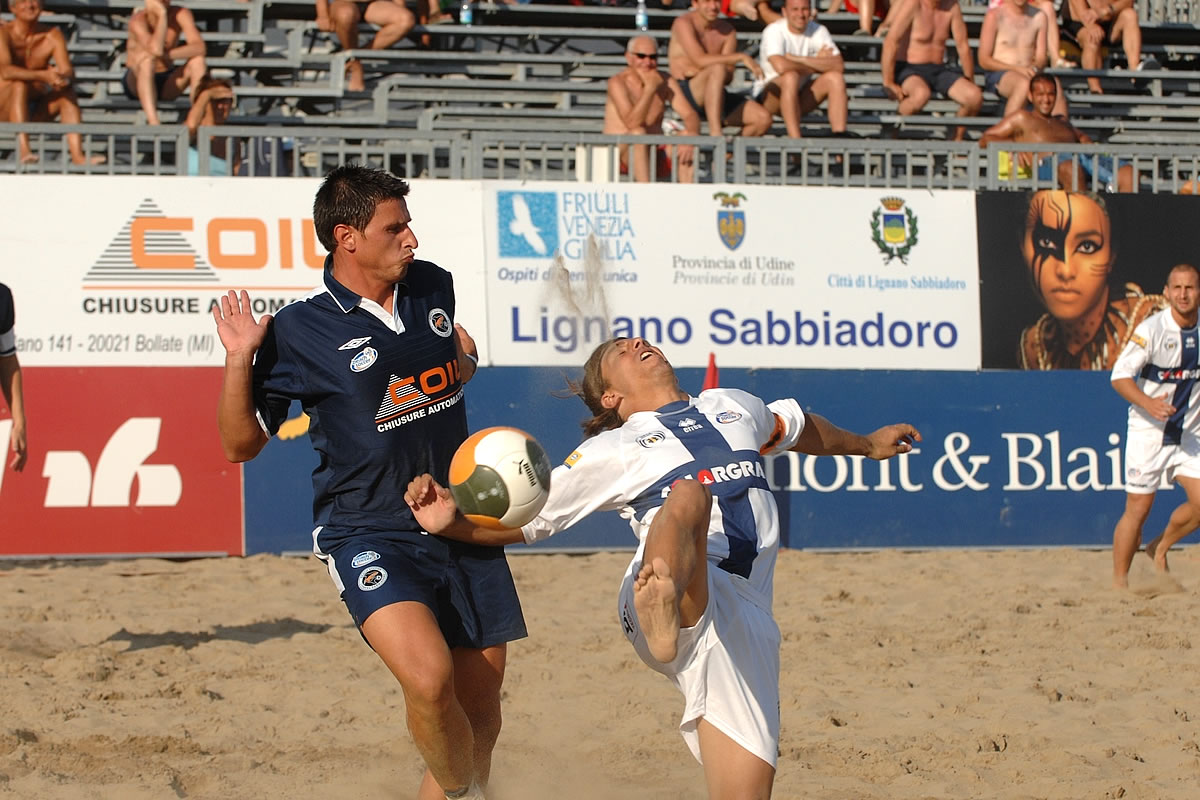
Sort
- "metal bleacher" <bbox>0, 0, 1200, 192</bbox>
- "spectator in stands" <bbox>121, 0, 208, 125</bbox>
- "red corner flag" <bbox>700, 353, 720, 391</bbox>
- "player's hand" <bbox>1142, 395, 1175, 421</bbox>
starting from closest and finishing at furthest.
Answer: "player's hand" <bbox>1142, 395, 1175, 421</bbox>
"red corner flag" <bbox>700, 353, 720, 391</bbox>
"metal bleacher" <bbox>0, 0, 1200, 192</bbox>
"spectator in stands" <bbox>121, 0, 208, 125</bbox>

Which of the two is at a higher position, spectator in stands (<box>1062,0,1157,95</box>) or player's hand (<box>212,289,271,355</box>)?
spectator in stands (<box>1062,0,1157,95</box>)

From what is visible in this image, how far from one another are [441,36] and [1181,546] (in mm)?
8586

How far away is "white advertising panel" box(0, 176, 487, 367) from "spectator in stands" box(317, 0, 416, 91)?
→ 12.9ft

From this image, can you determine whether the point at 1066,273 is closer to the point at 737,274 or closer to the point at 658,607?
the point at 737,274

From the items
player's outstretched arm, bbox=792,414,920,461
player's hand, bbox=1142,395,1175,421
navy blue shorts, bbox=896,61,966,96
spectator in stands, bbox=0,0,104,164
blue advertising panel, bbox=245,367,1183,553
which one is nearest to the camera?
player's outstretched arm, bbox=792,414,920,461

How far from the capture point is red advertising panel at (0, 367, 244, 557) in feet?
30.9

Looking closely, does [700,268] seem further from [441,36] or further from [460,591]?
[460,591]

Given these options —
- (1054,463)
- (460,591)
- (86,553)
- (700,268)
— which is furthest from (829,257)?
(460,591)

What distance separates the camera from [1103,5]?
14625mm

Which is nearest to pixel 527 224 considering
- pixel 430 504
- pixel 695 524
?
pixel 430 504

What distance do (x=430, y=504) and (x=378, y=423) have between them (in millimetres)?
278

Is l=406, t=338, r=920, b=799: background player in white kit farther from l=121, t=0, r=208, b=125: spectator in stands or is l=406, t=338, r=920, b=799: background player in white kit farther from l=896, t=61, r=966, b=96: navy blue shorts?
l=896, t=61, r=966, b=96: navy blue shorts

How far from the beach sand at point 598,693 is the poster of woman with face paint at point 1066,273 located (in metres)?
1.87

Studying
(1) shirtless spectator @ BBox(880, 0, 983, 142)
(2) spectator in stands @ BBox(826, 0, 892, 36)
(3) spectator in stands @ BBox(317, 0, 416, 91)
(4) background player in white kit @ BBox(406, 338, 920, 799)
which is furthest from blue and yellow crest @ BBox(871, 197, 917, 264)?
(4) background player in white kit @ BBox(406, 338, 920, 799)
